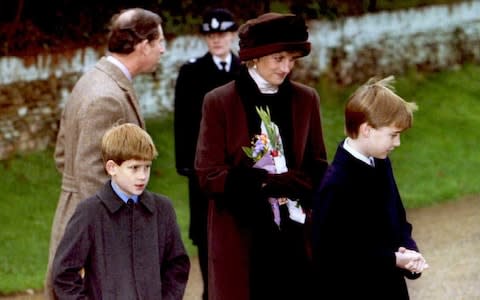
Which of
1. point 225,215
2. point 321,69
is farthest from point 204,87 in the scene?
point 321,69

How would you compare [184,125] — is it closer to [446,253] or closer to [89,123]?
[89,123]

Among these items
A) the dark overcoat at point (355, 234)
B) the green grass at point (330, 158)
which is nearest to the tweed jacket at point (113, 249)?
the dark overcoat at point (355, 234)

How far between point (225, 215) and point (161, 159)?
593 centimetres

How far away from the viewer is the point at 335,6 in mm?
14625

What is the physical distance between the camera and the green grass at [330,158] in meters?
9.96

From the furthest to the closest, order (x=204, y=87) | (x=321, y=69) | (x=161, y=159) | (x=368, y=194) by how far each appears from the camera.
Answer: (x=321, y=69), (x=161, y=159), (x=204, y=87), (x=368, y=194)

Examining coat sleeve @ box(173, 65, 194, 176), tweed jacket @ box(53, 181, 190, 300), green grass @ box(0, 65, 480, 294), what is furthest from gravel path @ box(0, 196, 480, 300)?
tweed jacket @ box(53, 181, 190, 300)

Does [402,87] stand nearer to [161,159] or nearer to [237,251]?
[161,159]

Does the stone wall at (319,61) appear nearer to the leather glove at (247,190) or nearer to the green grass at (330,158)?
the green grass at (330,158)

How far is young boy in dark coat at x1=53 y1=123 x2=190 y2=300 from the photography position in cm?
509

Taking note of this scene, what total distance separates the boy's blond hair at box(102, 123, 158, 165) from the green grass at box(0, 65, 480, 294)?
402 centimetres

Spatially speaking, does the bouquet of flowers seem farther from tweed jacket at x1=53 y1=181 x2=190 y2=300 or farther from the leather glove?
tweed jacket at x1=53 y1=181 x2=190 y2=300

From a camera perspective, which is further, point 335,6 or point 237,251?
point 335,6

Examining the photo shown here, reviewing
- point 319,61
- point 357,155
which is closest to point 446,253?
point 357,155
